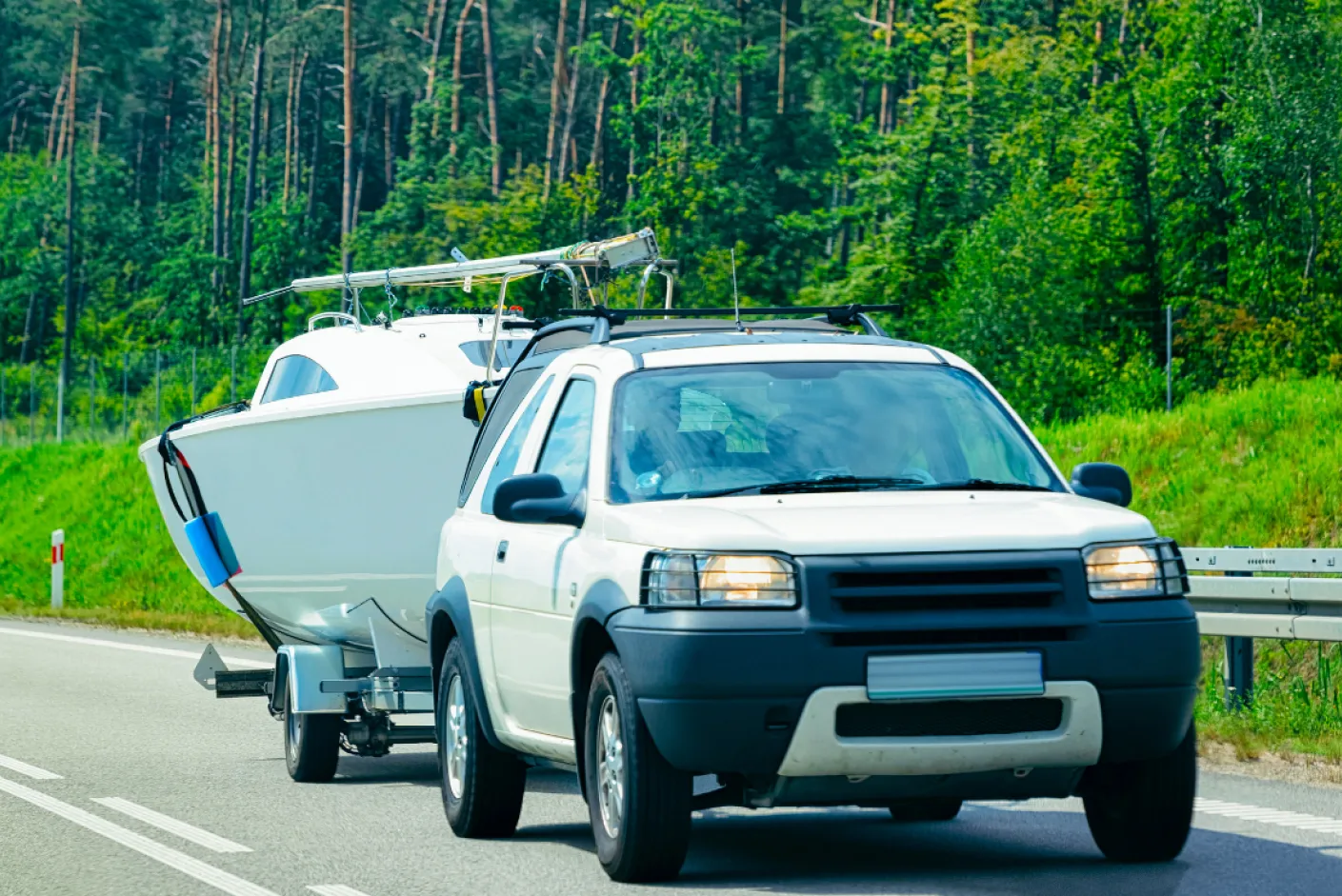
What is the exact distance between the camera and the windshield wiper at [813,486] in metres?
7.95

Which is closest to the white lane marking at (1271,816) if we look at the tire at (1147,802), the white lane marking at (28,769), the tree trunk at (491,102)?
the tire at (1147,802)

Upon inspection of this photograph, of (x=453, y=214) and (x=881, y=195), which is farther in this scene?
(x=453, y=214)

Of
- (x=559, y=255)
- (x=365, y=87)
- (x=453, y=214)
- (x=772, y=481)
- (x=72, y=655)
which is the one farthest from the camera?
(x=365, y=87)

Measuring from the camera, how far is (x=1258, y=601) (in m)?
12.6

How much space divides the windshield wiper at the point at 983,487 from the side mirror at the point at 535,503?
4.03ft

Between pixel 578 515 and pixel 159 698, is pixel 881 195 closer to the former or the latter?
pixel 159 698

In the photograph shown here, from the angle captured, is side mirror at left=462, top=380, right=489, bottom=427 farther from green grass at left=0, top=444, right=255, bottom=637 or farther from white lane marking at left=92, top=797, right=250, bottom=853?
green grass at left=0, top=444, right=255, bottom=637

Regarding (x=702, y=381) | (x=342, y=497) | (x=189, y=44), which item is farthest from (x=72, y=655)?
(x=189, y=44)

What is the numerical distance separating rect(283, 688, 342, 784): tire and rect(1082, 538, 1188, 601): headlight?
5.46 metres

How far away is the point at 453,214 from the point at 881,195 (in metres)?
18.1

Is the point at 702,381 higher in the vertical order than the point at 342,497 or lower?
higher

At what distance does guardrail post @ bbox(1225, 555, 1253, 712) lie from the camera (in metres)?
13.0

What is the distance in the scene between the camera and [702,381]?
853cm

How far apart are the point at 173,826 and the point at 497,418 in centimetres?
220
